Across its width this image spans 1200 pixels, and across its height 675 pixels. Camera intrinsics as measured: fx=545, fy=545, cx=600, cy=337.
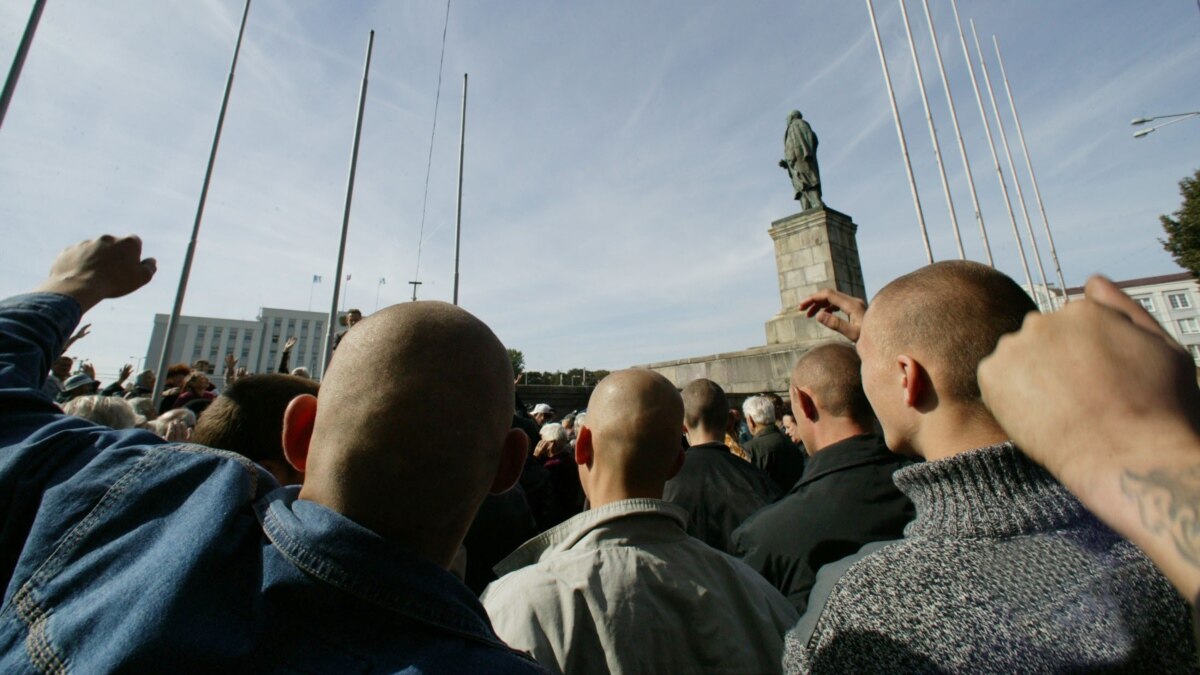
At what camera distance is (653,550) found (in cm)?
161

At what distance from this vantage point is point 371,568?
29.9 inches

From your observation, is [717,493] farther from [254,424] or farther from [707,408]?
[254,424]

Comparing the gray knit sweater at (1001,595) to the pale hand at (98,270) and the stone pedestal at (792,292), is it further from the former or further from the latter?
the stone pedestal at (792,292)

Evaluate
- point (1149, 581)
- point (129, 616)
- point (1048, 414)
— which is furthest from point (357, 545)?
point (1149, 581)

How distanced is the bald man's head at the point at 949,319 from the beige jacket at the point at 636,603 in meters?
0.79

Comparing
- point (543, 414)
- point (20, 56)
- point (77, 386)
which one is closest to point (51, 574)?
point (77, 386)

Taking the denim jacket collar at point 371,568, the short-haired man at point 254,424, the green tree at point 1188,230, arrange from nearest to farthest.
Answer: the denim jacket collar at point 371,568 < the short-haired man at point 254,424 < the green tree at point 1188,230

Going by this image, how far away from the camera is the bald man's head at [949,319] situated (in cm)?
127

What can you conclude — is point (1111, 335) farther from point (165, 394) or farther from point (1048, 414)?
point (165, 394)

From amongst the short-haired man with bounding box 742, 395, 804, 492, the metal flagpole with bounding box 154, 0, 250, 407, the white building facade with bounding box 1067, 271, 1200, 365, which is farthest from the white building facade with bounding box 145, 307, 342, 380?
the white building facade with bounding box 1067, 271, 1200, 365

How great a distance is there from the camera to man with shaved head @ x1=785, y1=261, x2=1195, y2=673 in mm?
929

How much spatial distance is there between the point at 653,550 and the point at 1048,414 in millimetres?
1161

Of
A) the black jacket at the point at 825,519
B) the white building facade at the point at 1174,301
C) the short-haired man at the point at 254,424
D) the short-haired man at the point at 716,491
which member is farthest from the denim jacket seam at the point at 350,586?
the white building facade at the point at 1174,301

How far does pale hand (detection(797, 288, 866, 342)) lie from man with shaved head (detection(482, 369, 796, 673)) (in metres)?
0.97
